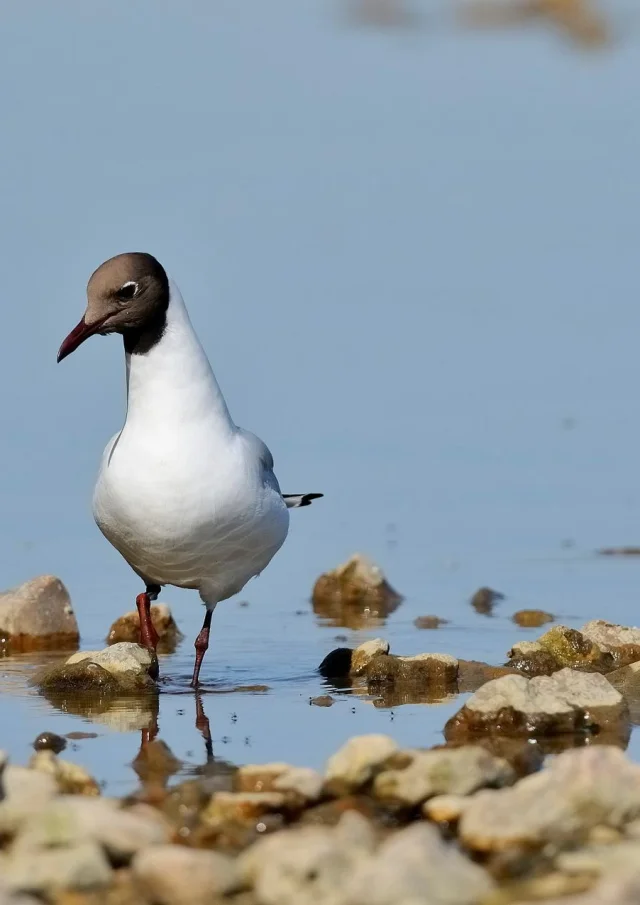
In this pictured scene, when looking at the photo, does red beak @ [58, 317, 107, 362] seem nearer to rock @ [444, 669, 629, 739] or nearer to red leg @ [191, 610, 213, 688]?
red leg @ [191, 610, 213, 688]

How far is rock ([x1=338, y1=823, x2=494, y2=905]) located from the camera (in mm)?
4023

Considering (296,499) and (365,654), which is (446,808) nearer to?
(365,654)

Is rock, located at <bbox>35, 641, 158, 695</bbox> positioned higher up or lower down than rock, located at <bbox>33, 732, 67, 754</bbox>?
higher up

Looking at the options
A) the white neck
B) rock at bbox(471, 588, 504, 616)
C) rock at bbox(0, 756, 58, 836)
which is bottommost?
rock at bbox(471, 588, 504, 616)

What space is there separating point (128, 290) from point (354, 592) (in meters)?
2.61

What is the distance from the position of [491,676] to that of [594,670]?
0.45 m

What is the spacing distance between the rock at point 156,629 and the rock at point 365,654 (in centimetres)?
126

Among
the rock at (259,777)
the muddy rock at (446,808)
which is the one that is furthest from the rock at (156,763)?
Result: the muddy rock at (446,808)

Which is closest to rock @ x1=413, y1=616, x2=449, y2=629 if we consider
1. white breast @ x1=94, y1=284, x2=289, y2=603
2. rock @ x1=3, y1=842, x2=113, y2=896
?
white breast @ x1=94, y1=284, x2=289, y2=603

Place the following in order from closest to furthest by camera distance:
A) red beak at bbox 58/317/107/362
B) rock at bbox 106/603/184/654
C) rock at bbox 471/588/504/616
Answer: red beak at bbox 58/317/107/362, rock at bbox 106/603/184/654, rock at bbox 471/588/504/616

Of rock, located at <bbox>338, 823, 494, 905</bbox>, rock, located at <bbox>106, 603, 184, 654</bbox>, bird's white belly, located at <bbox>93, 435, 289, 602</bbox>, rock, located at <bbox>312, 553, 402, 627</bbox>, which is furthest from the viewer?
rock, located at <bbox>312, 553, 402, 627</bbox>

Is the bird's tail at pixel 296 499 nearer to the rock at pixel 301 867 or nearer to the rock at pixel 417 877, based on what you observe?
the rock at pixel 301 867

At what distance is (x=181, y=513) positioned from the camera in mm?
7055

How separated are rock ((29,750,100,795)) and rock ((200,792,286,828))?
0.50m
